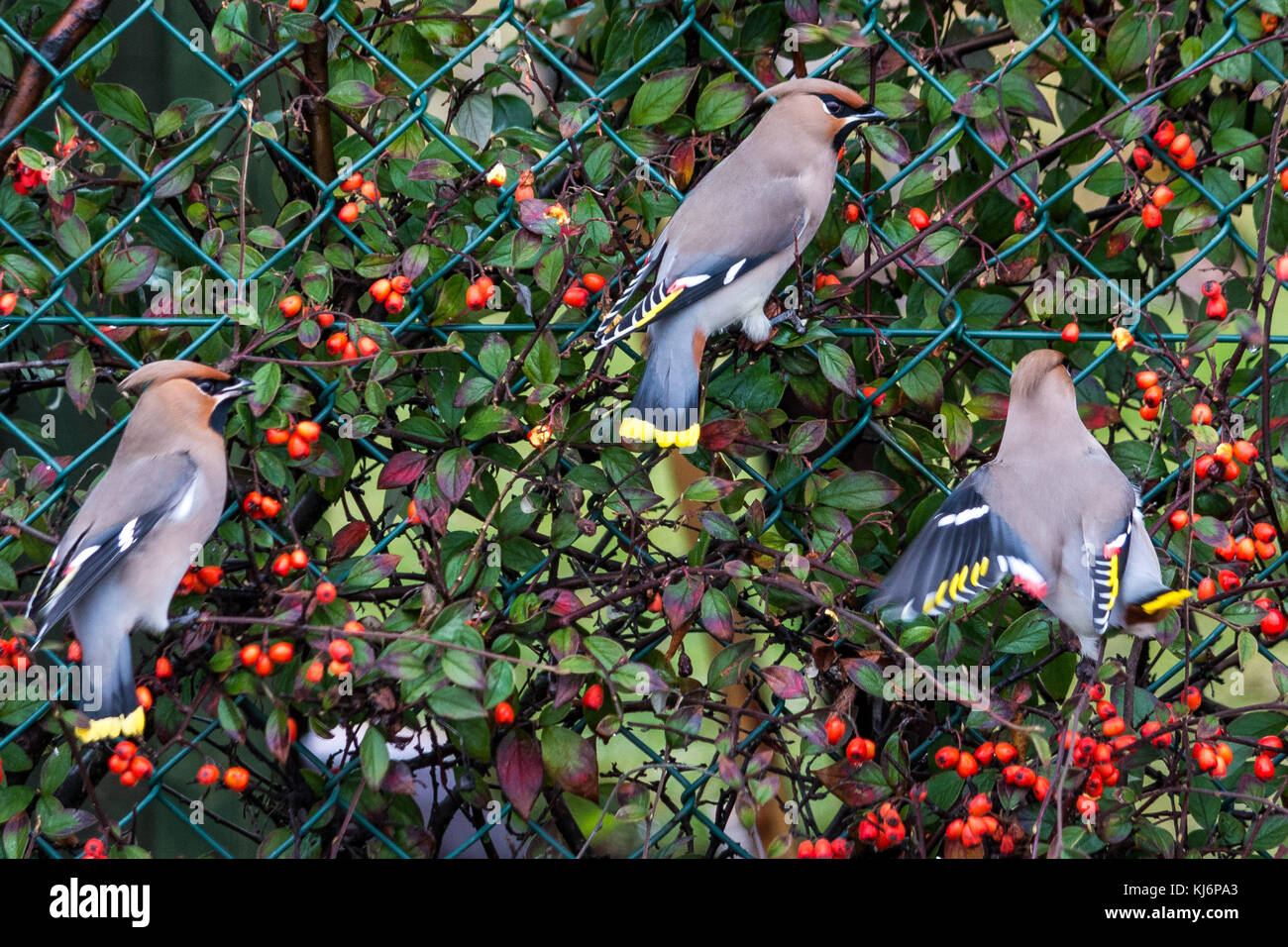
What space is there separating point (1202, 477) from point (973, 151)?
67 centimetres

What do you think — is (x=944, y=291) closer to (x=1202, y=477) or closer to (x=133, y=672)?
(x=1202, y=477)

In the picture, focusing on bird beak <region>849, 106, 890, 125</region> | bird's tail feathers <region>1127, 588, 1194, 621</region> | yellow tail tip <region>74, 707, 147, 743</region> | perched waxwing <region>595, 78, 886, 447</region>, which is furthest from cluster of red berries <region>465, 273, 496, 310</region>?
bird's tail feathers <region>1127, 588, 1194, 621</region>

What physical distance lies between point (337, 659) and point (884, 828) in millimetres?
809

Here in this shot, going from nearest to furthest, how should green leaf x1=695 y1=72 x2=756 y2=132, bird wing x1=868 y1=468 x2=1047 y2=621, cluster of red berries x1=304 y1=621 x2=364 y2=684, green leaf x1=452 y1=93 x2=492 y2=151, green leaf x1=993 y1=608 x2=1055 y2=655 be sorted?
cluster of red berries x1=304 y1=621 x2=364 y2=684 < bird wing x1=868 y1=468 x2=1047 y2=621 < green leaf x1=993 y1=608 x2=1055 y2=655 < green leaf x1=695 y1=72 x2=756 y2=132 < green leaf x1=452 y1=93 x2=492 y2=151

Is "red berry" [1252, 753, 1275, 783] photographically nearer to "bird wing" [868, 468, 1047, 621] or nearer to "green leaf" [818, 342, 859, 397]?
"bird wing" [868, 468, 1047, 621]

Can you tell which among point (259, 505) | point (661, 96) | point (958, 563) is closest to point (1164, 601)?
point (958, 563)

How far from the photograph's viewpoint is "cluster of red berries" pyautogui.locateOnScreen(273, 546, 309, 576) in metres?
1.84

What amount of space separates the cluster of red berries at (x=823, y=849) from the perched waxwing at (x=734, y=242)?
1.98 ft

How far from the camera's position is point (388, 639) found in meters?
1.80

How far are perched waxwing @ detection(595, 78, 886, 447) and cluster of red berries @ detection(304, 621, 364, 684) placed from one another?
48 centimetres

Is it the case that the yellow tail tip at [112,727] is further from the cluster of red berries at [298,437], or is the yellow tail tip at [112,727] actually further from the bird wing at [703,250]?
the bird wing at [703,250]

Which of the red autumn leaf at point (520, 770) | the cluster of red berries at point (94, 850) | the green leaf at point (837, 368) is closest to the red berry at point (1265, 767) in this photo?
the green leaf at point (837, 368)

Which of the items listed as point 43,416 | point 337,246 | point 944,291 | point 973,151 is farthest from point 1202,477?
point 43,416
